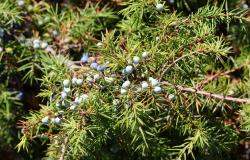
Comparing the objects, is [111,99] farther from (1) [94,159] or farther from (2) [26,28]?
(2) [26,28]

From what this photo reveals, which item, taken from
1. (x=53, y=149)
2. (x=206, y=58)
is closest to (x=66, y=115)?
(x=53, y=149)

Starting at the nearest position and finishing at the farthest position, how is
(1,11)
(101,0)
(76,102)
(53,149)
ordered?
(76,102) → (53,149) → (1,11) → (101,0)

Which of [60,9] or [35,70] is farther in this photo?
[60,9]

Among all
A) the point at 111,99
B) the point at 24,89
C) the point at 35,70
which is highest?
the point at 111,99

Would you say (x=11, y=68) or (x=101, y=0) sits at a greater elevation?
(x=101, y=0)

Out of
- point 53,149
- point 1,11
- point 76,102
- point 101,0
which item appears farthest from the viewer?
point 101,0

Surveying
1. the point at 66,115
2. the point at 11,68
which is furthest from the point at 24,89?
the point at 66,115
